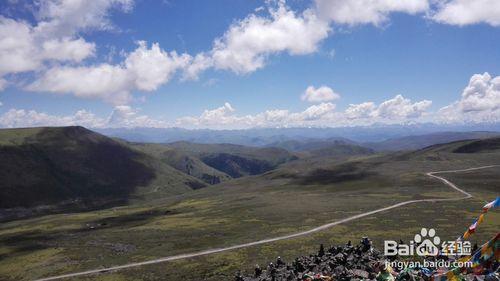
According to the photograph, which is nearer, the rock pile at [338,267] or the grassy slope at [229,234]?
the rock pile at [338,267]

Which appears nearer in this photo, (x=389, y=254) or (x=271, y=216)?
(x=389, y=254)

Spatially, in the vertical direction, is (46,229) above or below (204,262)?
below

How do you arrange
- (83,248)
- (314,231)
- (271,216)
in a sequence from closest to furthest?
(314,231) < (83,248) < (271,216)

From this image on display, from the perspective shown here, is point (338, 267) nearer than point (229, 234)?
Yes

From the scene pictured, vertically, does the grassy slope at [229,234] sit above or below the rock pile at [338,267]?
below

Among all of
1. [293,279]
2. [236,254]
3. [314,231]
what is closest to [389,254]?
[293,279]

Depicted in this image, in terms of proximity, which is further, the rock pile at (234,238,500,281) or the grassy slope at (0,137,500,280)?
the grassy slope at (0,137,500,280)

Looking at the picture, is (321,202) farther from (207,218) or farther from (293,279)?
(293,279)

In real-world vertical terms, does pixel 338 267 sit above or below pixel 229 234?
above

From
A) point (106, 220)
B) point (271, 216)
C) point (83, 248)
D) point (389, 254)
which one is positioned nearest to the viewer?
point (389, 254)

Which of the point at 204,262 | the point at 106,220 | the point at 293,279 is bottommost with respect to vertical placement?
the point at 106,220

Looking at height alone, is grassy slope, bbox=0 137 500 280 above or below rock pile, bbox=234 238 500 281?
below
